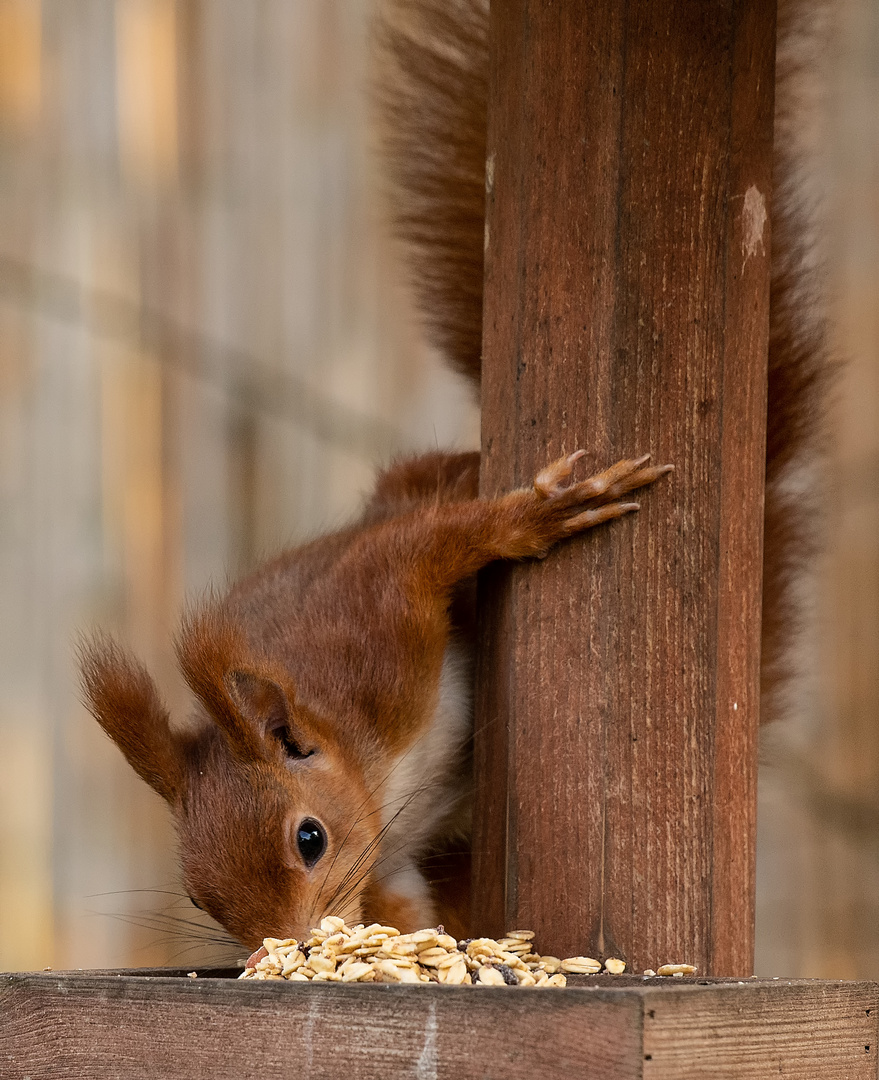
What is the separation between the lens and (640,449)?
1.31 metres

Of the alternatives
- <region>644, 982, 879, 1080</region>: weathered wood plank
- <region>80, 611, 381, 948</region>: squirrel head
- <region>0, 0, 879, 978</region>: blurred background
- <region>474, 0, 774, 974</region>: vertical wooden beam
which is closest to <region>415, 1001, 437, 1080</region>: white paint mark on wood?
<region>644, 982, 879, 1080</region>: weathered wood plank

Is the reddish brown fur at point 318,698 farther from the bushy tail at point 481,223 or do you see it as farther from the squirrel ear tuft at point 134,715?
the bushy tail at point 481,223

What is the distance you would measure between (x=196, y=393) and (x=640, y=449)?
98cm

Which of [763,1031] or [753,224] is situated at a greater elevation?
[753,224]

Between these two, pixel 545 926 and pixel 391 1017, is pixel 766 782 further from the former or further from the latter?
pixel 391 1017

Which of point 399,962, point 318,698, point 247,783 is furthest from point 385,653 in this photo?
point 399,962

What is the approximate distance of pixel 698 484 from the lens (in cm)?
130

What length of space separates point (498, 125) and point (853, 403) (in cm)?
92

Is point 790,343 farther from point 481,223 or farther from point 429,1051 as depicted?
point 429,1051

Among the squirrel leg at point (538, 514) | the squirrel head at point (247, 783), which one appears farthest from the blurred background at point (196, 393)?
the squirrel leg at point (538, 514)

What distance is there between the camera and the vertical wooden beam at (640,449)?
127 cm

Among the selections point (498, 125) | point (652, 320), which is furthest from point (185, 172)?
point (652, 320)

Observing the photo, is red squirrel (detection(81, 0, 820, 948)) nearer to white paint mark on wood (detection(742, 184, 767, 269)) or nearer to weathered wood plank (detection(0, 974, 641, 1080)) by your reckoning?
white paint mark on wood (detection(742, 184, 767, 269))

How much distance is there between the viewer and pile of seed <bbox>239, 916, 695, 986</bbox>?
1.09 m
